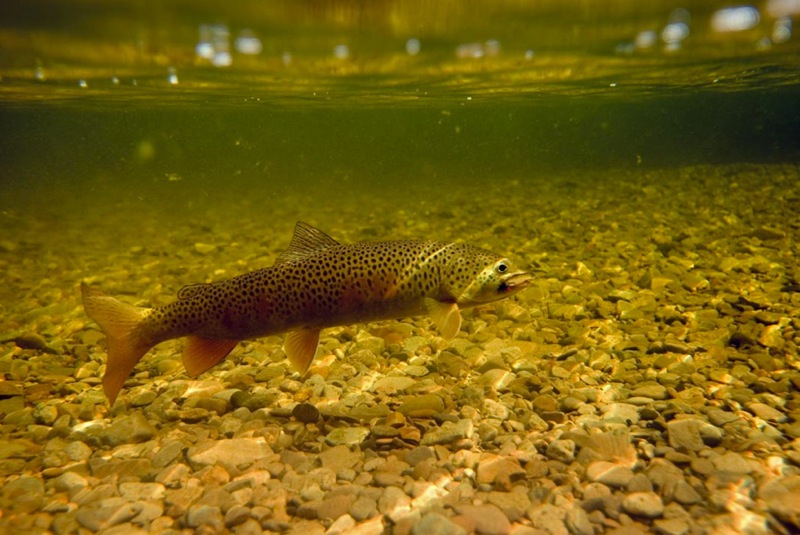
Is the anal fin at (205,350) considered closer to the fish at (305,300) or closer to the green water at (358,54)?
the fish at (305,300)

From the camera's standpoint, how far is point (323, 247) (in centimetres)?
448

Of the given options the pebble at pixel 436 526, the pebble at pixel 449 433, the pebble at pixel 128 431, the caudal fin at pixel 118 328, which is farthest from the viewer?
the pebble at pixel 128 431

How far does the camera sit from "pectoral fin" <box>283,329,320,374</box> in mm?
4219

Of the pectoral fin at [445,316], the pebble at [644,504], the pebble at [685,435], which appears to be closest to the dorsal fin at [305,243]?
the pectoral fin at [445,316]

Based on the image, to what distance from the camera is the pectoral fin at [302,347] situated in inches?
166

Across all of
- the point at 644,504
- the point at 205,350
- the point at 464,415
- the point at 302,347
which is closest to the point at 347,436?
the point at 302,347

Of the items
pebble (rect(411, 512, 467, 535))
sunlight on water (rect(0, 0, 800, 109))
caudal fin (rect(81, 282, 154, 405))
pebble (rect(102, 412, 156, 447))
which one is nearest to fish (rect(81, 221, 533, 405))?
caudal fin (rect(81, 282, 154, 405))

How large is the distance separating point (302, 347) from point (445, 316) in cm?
124

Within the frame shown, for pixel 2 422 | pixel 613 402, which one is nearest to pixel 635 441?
pixel 613 402

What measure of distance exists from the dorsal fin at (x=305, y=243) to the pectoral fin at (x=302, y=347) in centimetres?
67

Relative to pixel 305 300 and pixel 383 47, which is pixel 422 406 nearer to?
pixel 305 300

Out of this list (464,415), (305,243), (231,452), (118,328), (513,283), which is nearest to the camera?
(231,452)

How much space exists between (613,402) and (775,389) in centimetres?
140

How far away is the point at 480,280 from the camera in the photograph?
14.2 ft
